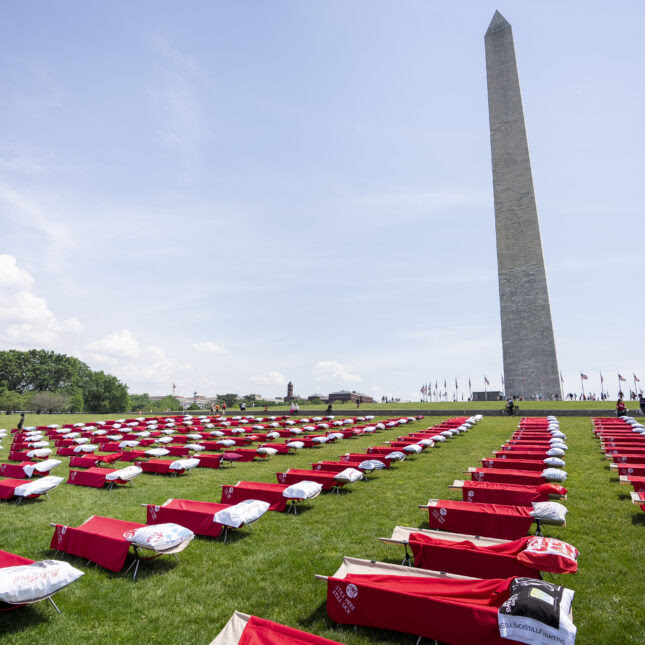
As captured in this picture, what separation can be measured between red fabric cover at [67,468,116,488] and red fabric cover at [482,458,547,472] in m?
17.2

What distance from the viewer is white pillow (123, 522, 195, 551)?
9953mm

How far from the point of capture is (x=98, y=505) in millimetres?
16750

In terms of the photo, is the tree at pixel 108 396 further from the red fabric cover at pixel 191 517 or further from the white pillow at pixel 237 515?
the white pillow at pixel 237 515

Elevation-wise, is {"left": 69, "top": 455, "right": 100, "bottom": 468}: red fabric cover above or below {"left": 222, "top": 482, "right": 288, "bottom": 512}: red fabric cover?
below

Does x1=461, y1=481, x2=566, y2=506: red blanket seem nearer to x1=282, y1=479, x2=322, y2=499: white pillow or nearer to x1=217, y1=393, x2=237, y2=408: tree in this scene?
x1=282, y1=479, x2=322, y2=499: white pillow

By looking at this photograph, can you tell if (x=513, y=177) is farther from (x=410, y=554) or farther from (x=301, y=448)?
(x=410, y=554)

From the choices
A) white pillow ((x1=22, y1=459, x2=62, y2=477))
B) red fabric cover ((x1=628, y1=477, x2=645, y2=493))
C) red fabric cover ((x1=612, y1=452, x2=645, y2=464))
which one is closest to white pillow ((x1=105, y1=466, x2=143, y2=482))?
white pillow ((x1=22, y1=459, x2=62, y2=477))

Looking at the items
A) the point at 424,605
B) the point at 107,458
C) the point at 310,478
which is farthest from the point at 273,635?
the point at 107,458

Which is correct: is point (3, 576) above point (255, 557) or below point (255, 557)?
above

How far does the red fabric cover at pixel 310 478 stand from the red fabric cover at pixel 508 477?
18.3 feet

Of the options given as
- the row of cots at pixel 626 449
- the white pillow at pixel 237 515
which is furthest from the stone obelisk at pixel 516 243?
the white pillow at pixel 237 515

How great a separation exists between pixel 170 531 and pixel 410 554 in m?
5.91

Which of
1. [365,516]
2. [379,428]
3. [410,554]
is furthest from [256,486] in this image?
[379,428]

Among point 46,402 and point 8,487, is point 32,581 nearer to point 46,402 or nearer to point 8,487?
point 8,487
